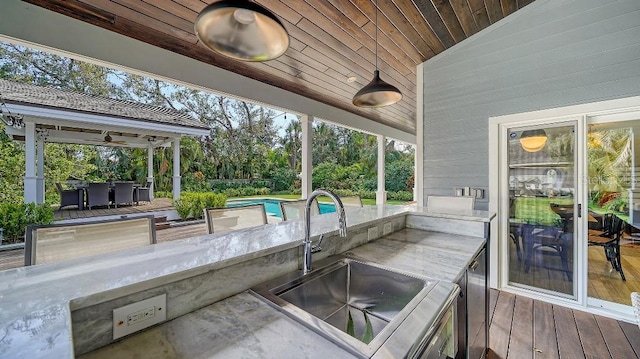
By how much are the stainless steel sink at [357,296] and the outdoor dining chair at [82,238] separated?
3.25 ft

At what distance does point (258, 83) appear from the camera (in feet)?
12.2

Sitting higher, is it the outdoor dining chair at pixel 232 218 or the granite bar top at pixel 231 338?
the outdoor dining chair at pixel 232 218

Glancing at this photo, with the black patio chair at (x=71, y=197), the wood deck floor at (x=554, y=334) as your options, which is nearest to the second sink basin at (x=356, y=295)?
the wood deck floor at (x=554, y=334)

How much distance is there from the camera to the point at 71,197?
6.30 metres

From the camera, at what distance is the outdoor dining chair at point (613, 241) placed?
2.59 metres

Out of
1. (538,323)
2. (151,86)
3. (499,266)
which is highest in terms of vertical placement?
(151,86)

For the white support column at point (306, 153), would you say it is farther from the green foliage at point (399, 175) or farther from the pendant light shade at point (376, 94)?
the green foliage at point (399, 175)

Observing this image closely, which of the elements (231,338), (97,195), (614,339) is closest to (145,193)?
(97,195)

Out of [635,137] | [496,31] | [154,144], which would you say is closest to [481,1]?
[496,31]

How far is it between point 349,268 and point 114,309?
39.4 inches

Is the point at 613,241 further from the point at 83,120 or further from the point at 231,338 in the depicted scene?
the point at 83,120

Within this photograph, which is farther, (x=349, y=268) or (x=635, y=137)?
(x=635, y=137)

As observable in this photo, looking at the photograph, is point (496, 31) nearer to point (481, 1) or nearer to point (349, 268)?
point (481, 1)

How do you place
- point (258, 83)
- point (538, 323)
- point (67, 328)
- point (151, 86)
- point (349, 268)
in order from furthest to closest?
point (151, 86), point (258, 83), point (538, 323), point (349, 268), point (67, 328)
